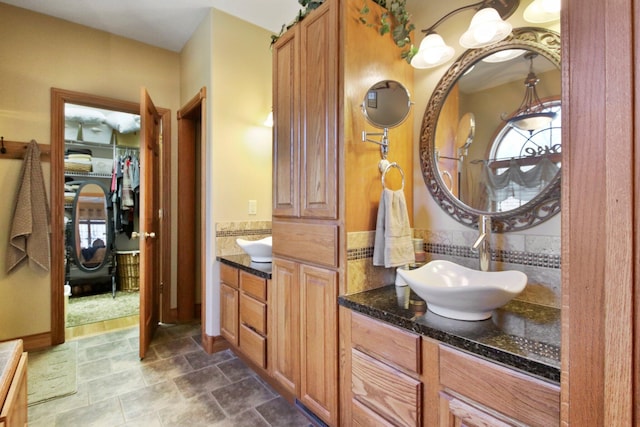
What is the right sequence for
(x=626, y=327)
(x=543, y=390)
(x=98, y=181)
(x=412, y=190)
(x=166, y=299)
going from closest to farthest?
(x=626, y=327) < (x=543, y=390) < (x=412, y=190) < (x=166, y=299) < (x=98, y=181)

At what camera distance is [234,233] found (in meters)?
2.70

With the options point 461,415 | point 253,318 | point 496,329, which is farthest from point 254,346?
point 496,329

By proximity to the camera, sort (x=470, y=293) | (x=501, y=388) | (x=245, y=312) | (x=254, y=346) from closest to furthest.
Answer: (x=501, y=388)
(x=470, y=293)
(x=254, y=346)
(x=245, y=312)

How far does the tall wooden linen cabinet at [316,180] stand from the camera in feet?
4.93

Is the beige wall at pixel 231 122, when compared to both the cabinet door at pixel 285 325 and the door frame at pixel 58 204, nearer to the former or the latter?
the cabinet door at pixel 285 325

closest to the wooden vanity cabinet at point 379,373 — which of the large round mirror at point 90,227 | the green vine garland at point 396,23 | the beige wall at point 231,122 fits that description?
the green vine garland at point 396,23

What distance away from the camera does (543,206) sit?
1.30m

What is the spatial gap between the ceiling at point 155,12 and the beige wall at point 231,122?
3.7 inches

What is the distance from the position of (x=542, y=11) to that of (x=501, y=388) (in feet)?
4.75

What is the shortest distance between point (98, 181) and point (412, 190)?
4.71 meters

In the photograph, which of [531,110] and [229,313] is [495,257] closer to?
[531,110]

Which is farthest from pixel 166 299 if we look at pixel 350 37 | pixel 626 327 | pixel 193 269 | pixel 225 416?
pixel 626 327

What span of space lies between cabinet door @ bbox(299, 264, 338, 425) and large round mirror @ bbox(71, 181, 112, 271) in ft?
13.6

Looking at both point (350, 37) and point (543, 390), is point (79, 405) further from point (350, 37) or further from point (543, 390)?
point (350, 37)
